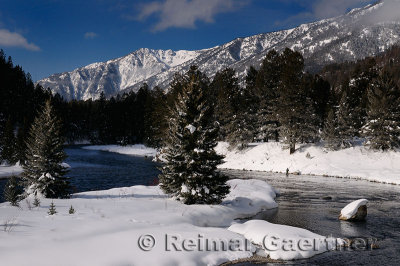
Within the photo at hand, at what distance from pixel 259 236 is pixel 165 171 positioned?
7.37m

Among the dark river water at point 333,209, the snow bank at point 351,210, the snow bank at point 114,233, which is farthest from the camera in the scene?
the snow bank at point 351,210

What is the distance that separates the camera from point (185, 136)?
18.3 metres

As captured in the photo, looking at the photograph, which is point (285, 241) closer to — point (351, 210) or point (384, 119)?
point (351, 210)

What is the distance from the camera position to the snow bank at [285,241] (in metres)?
12.2

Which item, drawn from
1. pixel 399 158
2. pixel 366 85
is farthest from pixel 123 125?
pixel 399 158

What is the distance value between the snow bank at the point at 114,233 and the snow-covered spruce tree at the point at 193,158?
0.87 m

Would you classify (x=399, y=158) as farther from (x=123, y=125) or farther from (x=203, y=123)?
(x=123, y=125)

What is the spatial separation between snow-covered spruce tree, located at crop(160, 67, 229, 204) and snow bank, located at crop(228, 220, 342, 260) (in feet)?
11.3

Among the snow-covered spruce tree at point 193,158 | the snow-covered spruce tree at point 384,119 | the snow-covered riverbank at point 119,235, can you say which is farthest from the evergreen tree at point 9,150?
the snow-covered spruce tree at point 384,119

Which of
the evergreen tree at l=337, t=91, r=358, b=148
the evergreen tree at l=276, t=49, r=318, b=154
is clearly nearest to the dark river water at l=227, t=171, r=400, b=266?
the evergreen tree at l=337, t=91, r=358, b=148

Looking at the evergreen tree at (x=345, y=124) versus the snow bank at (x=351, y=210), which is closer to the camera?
the snow bank at (x=351, y=210)

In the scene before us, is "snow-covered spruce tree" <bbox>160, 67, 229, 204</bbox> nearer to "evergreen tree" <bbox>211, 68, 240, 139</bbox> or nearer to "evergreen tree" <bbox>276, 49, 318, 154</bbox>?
"evergreen tree" <bbox>276, 49, 318, 154</bbox>

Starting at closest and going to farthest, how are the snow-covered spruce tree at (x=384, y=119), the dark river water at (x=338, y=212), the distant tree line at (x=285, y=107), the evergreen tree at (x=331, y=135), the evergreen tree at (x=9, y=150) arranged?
the dark river water at (x=338, y=212), the snow-covered spruce tree at (x=384, y=119), the distant tree line at (x=285, y=107), the evergreen tree at (x=331, y=135), the evergreen tree at (x=9, y=150)

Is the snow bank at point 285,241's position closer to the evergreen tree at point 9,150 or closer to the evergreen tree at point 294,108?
the evergreen tree at point 294,108
